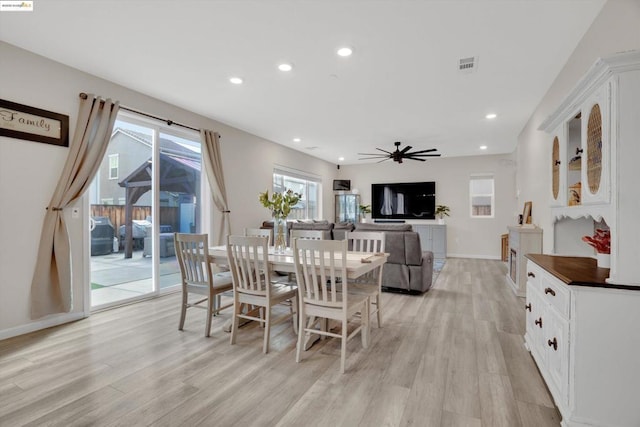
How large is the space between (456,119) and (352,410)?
4.63 m

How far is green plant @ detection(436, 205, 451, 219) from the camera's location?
8309mm

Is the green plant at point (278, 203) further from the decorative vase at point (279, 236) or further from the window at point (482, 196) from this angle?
the window at point (482, 196)

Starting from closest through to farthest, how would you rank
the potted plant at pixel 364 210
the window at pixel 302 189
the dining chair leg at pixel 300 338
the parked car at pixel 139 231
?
the dining chair leg at pixel 300 338 < the parked car at pixel 139 231 < the window at pixel 302 189 < the potted plant at pixel 364 210

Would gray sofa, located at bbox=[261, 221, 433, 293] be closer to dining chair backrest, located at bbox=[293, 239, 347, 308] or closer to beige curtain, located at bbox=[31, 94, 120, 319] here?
dining chair backrest, located at bbox=[293, 239, 347, 308]

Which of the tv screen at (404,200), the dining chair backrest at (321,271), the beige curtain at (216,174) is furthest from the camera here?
the tv screen at (404,200)

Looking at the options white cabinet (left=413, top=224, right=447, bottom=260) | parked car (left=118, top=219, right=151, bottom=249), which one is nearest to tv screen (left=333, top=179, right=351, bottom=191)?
white cabinet (left=413, top=224, right=447, bottom=260)

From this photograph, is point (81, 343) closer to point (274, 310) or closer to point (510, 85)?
point (274, 310)

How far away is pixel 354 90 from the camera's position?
3.88 m

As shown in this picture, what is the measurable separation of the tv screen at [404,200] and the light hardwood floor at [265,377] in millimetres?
5444

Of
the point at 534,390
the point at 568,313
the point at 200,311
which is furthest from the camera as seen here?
the point at 200,311

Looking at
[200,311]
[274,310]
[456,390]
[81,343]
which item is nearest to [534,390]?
[456,390]

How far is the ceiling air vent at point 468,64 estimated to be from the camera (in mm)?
3070

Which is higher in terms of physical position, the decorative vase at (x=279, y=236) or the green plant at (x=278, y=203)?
the green plant at (x=278, y=203)

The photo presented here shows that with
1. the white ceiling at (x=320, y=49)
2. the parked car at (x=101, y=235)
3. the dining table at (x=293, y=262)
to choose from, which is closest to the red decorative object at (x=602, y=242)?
the dining table at (x=293, y=262)
